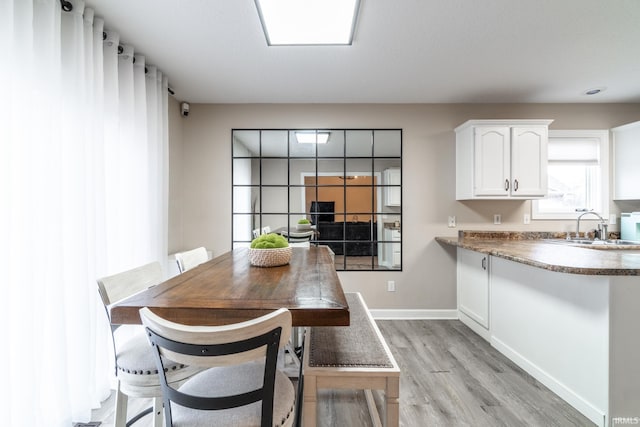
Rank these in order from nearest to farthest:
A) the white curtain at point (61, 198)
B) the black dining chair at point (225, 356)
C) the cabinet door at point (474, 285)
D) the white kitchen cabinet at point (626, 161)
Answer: the black dining chair at point (225, 356) < the white curtain at point (61, 198) < the cabinet door at point (474, 285) < the white kitchen cabinet at point (626, 161)

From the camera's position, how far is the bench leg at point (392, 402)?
42.6 inches

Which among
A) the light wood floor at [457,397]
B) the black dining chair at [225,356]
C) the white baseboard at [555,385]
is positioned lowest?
the light wood floor at [457,397]

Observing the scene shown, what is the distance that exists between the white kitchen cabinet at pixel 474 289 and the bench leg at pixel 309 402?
2.18m

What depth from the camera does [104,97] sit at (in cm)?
198

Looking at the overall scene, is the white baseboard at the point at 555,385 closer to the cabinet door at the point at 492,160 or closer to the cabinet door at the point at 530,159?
the cabinet door at the point at 492,160

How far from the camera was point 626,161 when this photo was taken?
10.3 ft

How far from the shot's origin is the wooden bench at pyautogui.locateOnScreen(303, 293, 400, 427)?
3.61ft

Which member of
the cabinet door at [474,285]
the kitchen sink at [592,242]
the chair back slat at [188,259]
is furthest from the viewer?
the kitchen sink at [592,242]

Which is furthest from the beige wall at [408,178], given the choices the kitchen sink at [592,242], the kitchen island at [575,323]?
the kitchen island at [575,323]

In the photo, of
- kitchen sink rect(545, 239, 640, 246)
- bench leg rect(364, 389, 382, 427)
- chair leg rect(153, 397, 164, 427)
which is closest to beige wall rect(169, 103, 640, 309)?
kitchen sink rect(545, 239, 640, 246)

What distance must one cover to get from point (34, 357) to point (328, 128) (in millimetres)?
2968

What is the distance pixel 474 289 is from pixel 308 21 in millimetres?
2802

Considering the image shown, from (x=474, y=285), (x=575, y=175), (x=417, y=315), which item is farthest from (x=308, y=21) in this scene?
(x=575, y=175)

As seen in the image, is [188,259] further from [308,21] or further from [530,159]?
[530,159]
